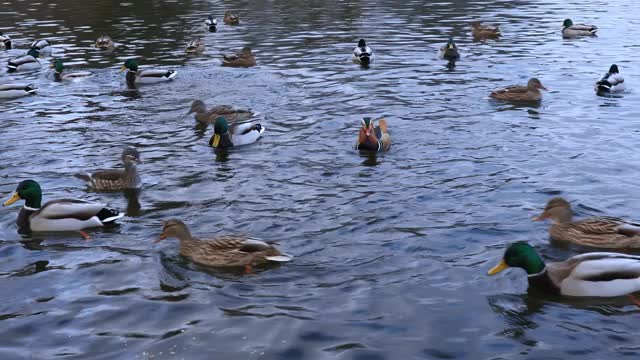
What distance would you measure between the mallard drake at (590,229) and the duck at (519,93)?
8537 mm

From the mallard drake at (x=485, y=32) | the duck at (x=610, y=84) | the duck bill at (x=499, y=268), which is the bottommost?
the duck bill at (x=499, y=268)

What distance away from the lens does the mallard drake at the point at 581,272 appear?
9875 mm

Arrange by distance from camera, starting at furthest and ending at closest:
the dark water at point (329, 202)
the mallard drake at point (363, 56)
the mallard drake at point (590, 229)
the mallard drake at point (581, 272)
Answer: the mallard drake at point (363, 56) → the mallard drake at point (590, 229) → the mallard drake at point (581, 272) → the dark water at point (329, 202)

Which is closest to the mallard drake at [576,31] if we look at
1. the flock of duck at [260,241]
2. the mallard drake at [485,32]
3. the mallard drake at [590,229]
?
the mallard drake at [485,32]

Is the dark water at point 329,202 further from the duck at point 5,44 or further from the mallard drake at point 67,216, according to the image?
the duck at point 5,44

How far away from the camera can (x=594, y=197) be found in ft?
45.2

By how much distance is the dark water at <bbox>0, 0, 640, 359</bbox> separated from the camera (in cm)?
932

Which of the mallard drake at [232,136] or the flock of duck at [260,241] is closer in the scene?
the flock of duck at [260,241]

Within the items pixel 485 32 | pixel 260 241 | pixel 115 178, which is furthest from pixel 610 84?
pixel 260 241

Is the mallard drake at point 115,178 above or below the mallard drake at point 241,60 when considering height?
below

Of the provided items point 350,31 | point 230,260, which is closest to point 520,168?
point 230,260

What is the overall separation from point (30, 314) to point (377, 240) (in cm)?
493

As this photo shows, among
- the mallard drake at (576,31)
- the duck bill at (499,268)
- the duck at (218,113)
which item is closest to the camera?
the duck bill at (499,268)

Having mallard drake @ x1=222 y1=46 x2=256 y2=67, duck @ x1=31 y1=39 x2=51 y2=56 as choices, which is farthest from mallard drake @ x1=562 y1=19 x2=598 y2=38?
duck @ x1=31 y1=39 x2=51 y2=56
